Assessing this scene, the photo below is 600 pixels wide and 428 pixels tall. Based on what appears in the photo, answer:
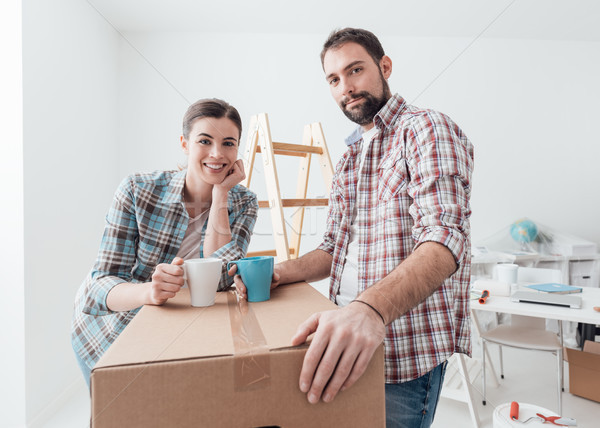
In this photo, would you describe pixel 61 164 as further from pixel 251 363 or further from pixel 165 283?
pixel 251 363

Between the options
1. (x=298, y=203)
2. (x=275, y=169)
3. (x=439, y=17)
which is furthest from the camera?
(x=298, y=203)

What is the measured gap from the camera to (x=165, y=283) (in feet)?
1.56

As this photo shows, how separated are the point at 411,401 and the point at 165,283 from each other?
1.52 feet

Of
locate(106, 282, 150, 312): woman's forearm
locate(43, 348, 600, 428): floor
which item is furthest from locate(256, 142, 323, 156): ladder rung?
locate(43, 348, 600, 428): floor

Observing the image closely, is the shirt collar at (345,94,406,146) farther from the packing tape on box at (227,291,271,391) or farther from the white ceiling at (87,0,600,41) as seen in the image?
the packing tape on box at (227,291,271,391)

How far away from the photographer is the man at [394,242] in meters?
0.43

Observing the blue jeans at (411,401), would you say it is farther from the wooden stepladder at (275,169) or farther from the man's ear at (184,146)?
the wooden stepladder at (275,169)

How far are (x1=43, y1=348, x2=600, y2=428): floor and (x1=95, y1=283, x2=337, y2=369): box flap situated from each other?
50.7 inches

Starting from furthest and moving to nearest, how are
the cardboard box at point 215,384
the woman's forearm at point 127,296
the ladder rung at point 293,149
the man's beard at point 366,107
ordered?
the ladder rung at point 293,149
the man's beard at point 366,107
the woman's forearm at point 127,296
the cardboard box at point 215,384

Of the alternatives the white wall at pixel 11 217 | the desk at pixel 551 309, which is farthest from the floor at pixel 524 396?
the desk at pixel 551 309

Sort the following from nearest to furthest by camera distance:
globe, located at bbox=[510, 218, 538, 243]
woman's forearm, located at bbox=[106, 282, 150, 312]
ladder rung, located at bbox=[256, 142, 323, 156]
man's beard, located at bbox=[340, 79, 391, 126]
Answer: woman's forearm, located at bbox=[106, 282, 150, 312] → man's beard, located at bbox=[340, 79, 391, 126] → ladder rung, located at bbox=[256, 142, 323, 156] → globe, located at bbox=[510, 218, 538, 243]

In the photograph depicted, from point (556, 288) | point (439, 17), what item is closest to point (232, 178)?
point (439, 17)

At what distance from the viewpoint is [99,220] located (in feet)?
2.76

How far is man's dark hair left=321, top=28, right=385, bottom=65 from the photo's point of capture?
0.71m
